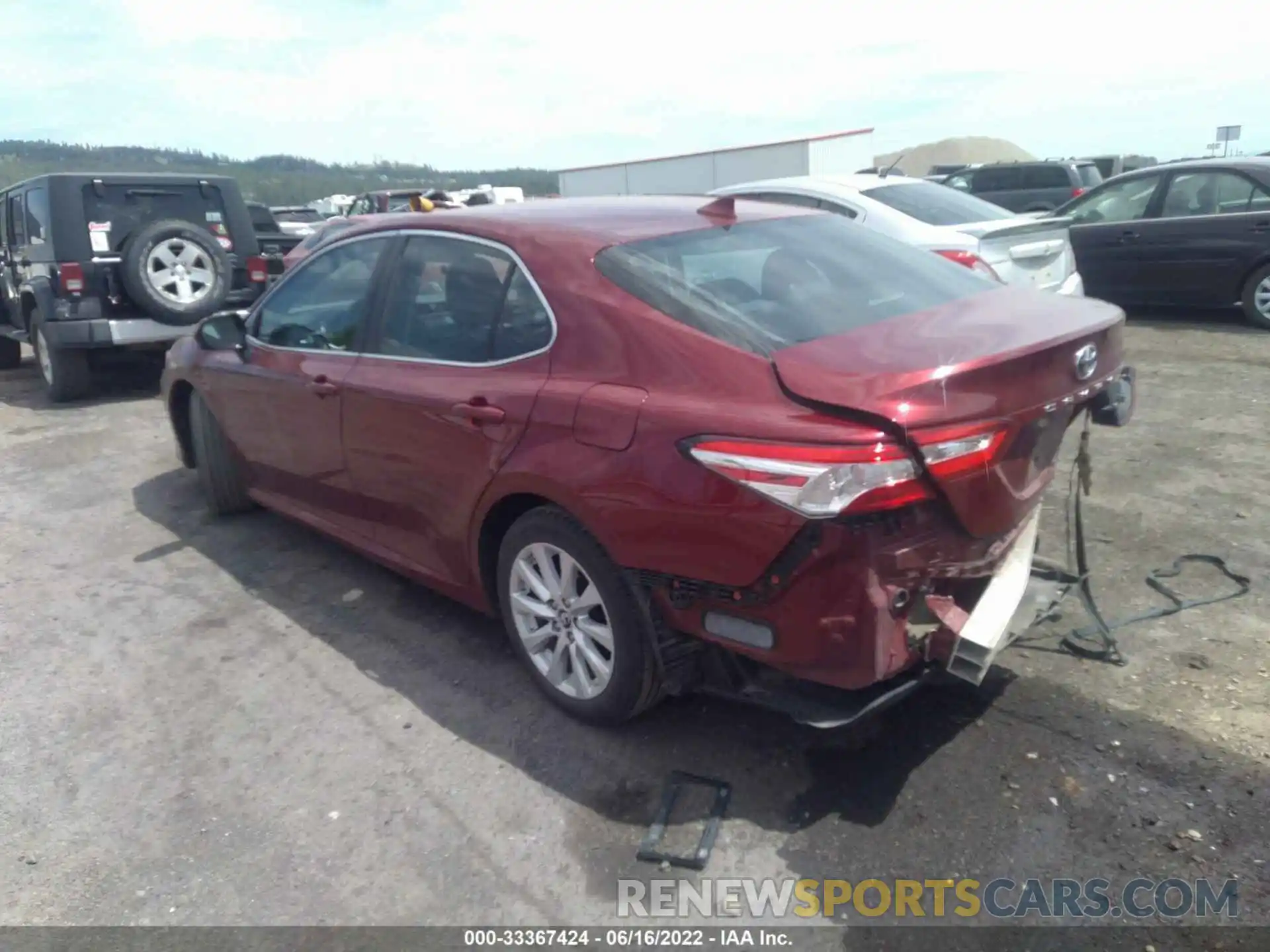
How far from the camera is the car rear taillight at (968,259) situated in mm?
6488

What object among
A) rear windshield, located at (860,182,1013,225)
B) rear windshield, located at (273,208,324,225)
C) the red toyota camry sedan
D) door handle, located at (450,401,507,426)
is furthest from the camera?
rear windshield, located at (273,208,324,225)

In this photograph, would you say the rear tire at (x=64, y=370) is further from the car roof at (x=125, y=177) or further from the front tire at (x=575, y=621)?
the front tire at (x=575, y=621)

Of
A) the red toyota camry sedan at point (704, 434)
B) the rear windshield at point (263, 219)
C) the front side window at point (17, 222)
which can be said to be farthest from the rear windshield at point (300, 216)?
the red toyota camry sedan at point (704, 434)

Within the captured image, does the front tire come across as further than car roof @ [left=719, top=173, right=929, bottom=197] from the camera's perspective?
No

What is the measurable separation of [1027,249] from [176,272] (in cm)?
692

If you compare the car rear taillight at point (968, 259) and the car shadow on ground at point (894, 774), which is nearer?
the car shadow on ground at point (894, 774)

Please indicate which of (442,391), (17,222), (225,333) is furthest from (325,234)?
(442,391)

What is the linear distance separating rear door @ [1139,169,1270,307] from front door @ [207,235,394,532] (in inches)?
326

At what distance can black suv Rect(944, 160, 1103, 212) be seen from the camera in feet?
59.2

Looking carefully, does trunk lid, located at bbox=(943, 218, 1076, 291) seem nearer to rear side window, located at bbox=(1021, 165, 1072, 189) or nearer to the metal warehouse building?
rear side window, located at bbox=(1021, 165, 1072, 189)

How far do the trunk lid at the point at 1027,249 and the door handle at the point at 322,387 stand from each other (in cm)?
509

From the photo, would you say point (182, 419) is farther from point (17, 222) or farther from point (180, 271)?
point (17, 222)

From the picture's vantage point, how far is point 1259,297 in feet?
29.9

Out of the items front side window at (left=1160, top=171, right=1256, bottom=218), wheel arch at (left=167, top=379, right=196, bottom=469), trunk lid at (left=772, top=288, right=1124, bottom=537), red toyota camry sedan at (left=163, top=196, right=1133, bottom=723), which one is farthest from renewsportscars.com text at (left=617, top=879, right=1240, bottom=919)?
front side window at (left=1160, top=171, right=1256, bottom=218)
